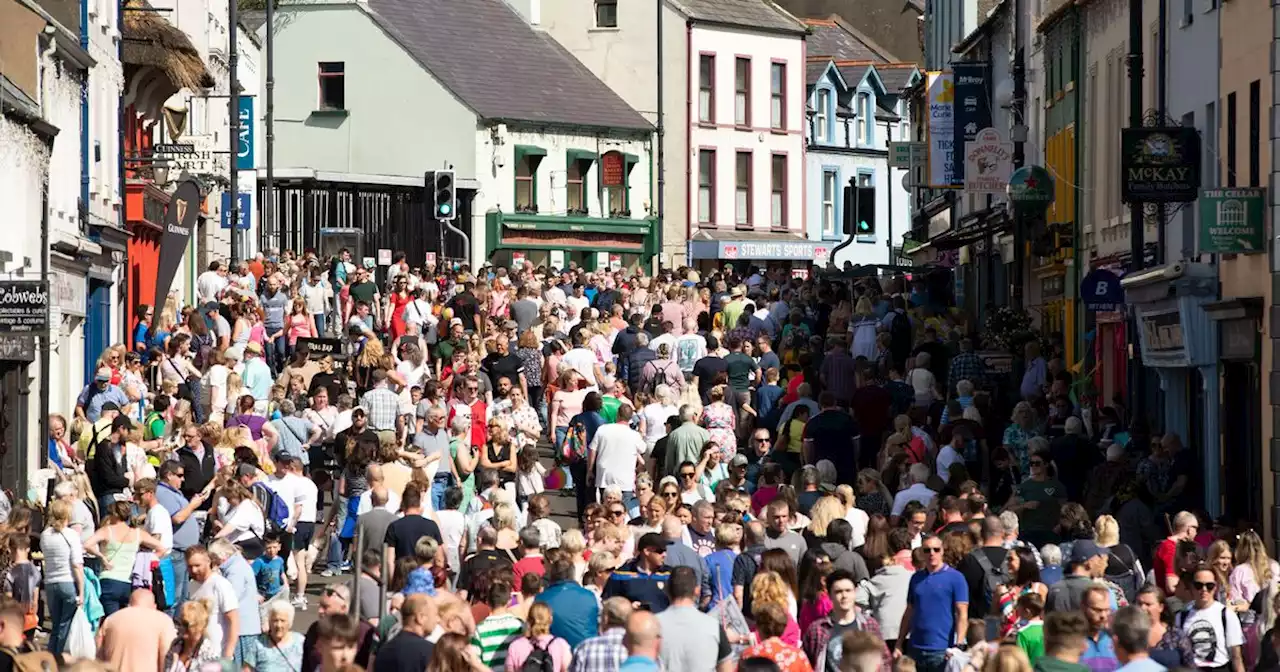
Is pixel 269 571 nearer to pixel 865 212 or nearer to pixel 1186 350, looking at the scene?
pixel 1186 350

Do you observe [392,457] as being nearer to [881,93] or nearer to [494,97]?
[494,97]

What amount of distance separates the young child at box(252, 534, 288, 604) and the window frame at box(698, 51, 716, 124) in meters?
47.1

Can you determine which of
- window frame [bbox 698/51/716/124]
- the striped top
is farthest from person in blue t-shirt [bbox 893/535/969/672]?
window frame [bbox 698/51/716/124]

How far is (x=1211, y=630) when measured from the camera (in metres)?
14.9

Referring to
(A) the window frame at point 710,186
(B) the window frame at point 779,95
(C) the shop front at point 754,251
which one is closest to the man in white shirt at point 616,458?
(C) the shop front at point 754,251

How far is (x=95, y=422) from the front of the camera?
2394 cm

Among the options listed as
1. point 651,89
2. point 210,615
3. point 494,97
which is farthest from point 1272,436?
point 651,89

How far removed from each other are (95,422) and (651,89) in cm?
4175

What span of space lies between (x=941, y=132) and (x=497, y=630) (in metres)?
32.5

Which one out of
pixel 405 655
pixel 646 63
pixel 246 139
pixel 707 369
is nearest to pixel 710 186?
pixel 646 63

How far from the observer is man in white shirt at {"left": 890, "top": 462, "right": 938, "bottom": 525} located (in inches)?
790

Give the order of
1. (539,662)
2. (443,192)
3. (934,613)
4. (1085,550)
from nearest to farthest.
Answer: (539,662), (934,613), (1085,550), (443,192)

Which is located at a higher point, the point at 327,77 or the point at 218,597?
the point at 327,77

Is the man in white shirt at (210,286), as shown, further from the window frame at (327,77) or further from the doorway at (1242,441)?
the window frame at (327,77)
